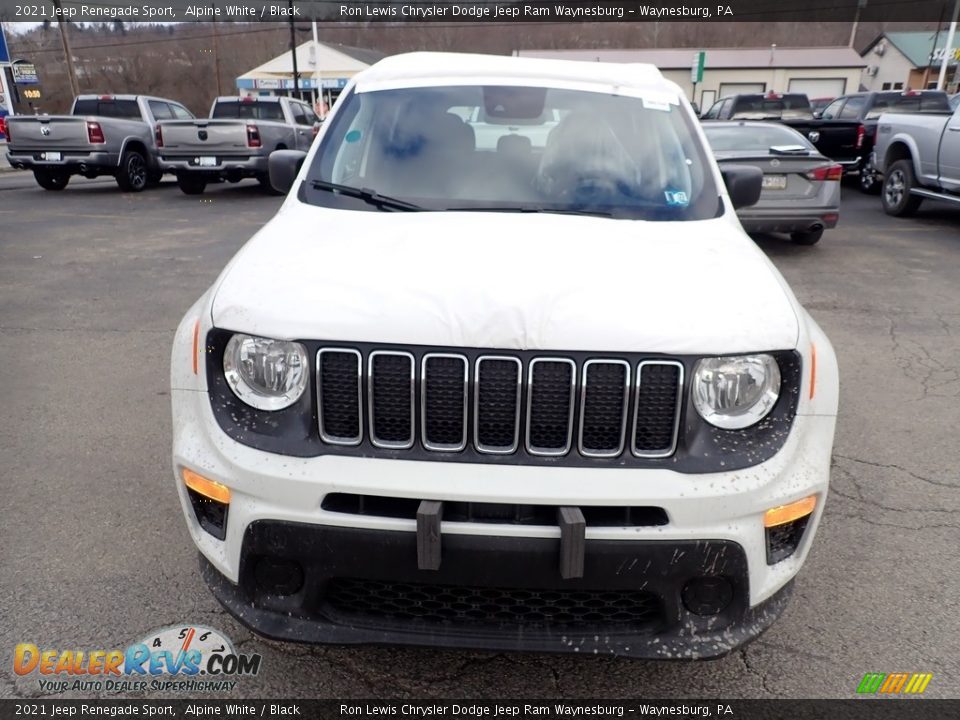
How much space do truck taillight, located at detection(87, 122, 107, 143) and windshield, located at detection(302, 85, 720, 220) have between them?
13.2 metres

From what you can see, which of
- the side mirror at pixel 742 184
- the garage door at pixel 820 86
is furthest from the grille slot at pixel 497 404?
the garage door at pixel 820 86

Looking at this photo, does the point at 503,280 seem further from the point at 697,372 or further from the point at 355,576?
the point at 355,576

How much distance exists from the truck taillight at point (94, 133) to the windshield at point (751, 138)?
11745 mm

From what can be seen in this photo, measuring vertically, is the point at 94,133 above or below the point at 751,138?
below

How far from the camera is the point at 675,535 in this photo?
189 centimetres

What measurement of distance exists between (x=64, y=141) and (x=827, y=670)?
16.1m

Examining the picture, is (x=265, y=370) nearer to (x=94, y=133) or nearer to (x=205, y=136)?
(x=205, y=136)

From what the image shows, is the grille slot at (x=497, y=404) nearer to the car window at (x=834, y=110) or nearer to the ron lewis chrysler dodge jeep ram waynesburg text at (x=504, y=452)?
the ron lewis chrysler dodge jeep ram waynesburg text at (x=504, y=452)

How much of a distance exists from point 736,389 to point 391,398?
956 millimetres

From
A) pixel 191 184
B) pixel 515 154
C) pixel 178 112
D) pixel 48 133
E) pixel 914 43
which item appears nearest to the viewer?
pixel 515 154

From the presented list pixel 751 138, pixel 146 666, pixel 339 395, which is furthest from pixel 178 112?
pixel 339 395

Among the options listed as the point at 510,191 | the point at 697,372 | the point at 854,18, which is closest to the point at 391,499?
the point at 697,372

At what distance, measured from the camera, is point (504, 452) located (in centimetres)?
197

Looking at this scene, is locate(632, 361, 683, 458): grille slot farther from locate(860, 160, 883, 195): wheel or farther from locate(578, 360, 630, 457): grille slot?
locate(860, 160, 883, 195): wheel
